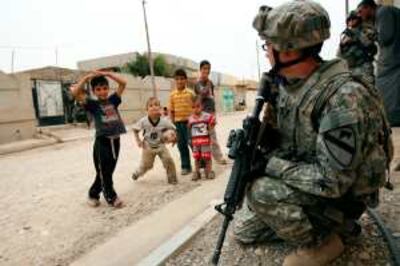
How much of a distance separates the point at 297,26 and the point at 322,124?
49cm

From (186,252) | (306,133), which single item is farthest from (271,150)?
(186,252)

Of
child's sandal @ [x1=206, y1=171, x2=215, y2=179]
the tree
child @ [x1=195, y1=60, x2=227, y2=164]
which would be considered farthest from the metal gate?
the tree

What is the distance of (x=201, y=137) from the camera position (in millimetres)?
5797

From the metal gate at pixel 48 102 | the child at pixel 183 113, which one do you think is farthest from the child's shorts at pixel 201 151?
the metal gate at pixel 48 102

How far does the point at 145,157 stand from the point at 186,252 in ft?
9.49

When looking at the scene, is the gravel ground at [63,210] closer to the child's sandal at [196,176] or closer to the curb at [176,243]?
the child's sandal at [196,176]

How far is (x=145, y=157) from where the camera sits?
573 centimetres

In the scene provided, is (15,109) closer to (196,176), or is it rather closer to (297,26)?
(196,176)

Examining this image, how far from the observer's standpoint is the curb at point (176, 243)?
2783 mm

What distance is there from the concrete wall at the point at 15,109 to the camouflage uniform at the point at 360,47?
11.2m

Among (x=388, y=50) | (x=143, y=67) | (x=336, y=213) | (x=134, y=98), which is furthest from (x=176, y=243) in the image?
(x=143, y=67)

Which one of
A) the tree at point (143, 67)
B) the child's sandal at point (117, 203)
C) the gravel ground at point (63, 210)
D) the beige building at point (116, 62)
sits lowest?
the gravel ground at point (63, 210)

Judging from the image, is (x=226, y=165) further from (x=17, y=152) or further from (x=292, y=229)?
(x=17, y=152)

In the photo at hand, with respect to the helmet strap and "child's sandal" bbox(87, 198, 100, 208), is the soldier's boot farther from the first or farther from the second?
"child's sandal" bbox(87, 198, 100, 208)
